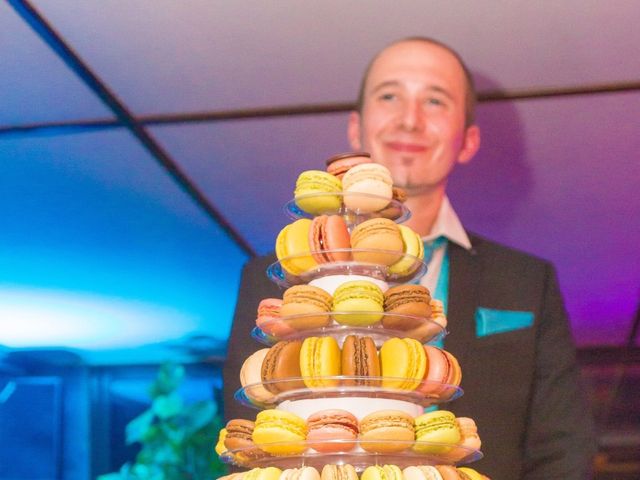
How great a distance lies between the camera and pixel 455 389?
107 centimetres

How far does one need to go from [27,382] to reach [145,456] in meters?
0.73

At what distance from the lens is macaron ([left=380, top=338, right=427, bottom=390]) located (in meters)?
1.03

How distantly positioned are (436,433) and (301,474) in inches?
6.0

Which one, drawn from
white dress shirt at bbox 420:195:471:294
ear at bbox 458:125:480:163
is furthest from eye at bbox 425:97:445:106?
white dress shirt at bbox 420:195:471:294

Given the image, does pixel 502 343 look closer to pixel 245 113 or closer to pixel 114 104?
pixel 245 113

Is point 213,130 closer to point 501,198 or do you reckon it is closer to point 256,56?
point 256,56

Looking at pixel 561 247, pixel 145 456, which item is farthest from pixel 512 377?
pixel 145 456

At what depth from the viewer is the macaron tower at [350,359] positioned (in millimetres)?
1005

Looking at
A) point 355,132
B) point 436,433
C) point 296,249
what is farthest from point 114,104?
point 436,433

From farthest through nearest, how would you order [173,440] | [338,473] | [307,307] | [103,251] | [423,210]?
[173,440]
[103,251]
[423,210]
[307,307]
[338,473]

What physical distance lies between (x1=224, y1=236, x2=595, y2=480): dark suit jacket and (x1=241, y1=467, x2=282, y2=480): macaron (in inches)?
19.0

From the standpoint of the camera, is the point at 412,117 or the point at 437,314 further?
the point at 412,117

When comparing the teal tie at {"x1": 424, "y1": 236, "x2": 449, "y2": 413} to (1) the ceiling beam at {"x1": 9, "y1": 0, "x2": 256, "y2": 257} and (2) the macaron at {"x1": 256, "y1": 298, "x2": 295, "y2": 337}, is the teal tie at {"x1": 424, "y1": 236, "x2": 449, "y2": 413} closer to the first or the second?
(2) the macaron at {"x1": 256, "y1": 298, "x2": 295, "y2": 337}

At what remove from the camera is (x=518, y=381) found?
1.52 meters
